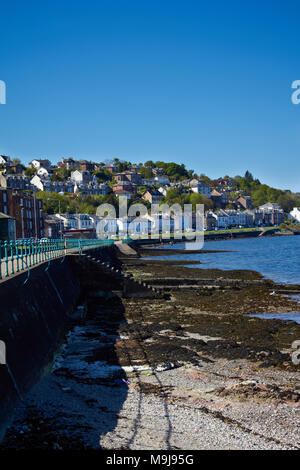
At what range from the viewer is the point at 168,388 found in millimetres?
13281

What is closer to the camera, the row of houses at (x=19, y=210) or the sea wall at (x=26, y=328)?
the sea wall at (x=26, y=328)

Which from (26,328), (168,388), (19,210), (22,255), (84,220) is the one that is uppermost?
(19,210)

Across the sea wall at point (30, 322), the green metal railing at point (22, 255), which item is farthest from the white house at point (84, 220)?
the sea wall at point (30, 322)

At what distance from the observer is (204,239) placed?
5566 inches

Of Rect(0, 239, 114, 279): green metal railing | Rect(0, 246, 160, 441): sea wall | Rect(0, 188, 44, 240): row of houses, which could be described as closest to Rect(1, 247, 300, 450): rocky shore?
Rect(0, 246, 160, 441): sea wall

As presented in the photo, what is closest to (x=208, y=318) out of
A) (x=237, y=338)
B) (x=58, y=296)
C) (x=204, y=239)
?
(x=237, y=338)

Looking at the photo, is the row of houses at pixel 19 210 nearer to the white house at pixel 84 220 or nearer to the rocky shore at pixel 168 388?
the rocky shore at pixel 168 388

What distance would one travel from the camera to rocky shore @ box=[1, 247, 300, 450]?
9.85m

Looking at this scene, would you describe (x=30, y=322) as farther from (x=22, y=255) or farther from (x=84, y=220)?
(x=84, y=220)

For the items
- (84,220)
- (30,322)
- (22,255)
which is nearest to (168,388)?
(30,322)

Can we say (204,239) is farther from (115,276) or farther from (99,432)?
(99,432)

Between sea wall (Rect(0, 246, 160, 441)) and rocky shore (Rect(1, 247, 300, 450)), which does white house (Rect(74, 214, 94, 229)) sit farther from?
rocky shore (Rect(1, 247, 300, 450))

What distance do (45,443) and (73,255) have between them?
22640 mm

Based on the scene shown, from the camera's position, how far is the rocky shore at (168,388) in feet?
32.3
